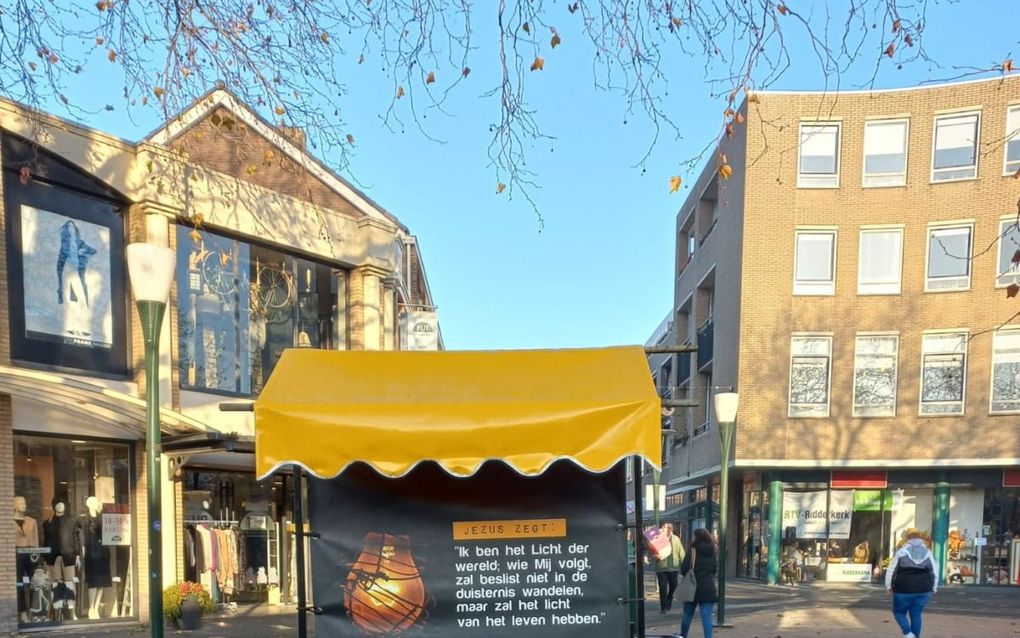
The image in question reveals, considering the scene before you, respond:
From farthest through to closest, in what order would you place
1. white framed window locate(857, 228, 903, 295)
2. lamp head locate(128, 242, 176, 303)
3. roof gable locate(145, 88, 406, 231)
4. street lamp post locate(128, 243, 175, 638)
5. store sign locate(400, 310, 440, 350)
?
white framed window locate(857, 228, 903, 295)
store sign locate(400, 310, 440, 350)
roof gable locate(145, 88, 406, 231)
lamp head locate(128, 242, 176, 303)
street lamp post locate(128, 243, 175, 638)

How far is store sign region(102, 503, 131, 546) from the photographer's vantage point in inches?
409

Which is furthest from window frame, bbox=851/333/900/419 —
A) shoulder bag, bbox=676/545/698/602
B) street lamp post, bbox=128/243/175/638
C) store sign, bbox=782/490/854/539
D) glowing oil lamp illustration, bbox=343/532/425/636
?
street lamp post, bbox=128/243/175/638

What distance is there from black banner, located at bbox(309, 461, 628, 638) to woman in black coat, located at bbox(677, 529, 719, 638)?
422 centimetres

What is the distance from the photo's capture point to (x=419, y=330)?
17250 millimetres

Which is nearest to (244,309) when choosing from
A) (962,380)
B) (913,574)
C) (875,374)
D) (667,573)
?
(667,573)

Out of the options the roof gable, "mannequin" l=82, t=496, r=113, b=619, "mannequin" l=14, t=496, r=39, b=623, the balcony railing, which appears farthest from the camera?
the balcony railing

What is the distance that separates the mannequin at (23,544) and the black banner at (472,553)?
737 centimetres

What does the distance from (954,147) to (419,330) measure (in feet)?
51.9

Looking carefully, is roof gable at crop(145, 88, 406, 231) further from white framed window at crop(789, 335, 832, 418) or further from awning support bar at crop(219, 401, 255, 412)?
white framed window at crop(789, 335, 832, 418)

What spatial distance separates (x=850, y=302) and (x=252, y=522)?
1683 centimetres

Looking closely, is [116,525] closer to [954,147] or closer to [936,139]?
[936,139]

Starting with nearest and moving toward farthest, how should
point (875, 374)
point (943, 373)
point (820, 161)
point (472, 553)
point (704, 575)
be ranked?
point (472, 553), point (704, 575), point (943, 373), point (875, 374), point (820, 161)

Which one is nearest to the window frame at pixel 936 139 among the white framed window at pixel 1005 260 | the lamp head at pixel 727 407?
the white framed window at pixel 1005 260

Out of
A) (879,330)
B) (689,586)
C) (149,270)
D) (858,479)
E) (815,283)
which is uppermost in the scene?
(815,283)
